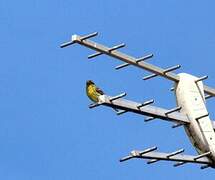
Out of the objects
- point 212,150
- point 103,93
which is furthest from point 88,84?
point 212,150

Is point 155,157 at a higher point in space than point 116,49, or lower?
lower

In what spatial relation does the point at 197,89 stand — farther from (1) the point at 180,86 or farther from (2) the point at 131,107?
(2) the point at 131,107

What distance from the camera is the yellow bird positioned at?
A: 50.2 metres

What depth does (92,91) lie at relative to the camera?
166 ft

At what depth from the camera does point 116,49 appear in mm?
50094

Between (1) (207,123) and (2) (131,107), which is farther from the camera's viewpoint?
(1) (207,123)

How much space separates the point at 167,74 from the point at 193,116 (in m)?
1.84

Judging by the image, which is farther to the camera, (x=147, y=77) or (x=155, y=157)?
(x=147, y=77)

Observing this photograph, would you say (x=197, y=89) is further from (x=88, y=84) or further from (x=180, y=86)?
(x=88, y=84)

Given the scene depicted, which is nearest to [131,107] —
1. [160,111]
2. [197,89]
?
[160,111]

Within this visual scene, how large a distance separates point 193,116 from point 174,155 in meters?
2.23

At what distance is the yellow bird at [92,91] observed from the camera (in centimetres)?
5019

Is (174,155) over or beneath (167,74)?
beneath

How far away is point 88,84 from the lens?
50906 mm
